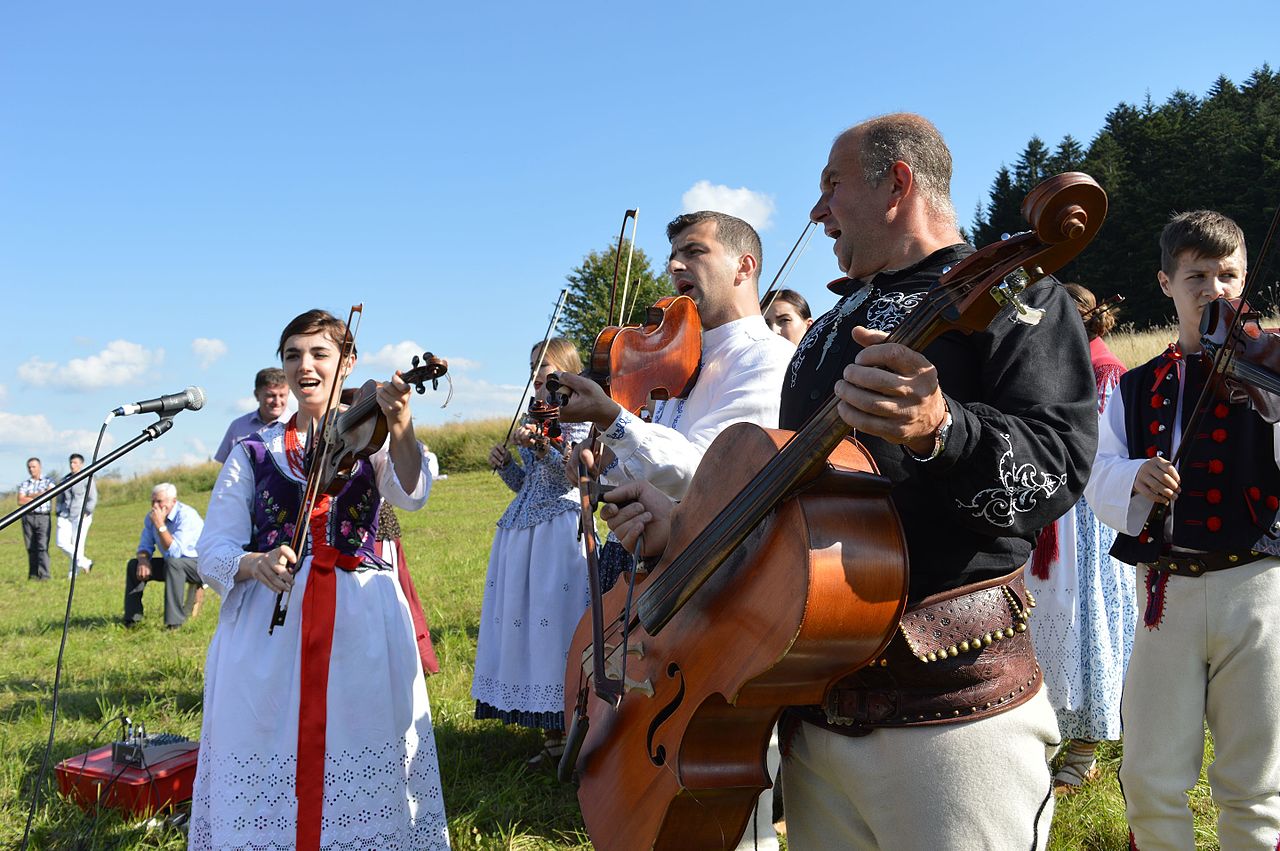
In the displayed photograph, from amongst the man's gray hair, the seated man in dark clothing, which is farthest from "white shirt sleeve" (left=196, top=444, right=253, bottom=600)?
the seated man in dark clothing

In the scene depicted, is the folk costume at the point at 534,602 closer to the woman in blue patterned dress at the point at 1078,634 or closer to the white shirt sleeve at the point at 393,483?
the white shirt sleeve at the point at 393,483

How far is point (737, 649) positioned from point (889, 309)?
0.78 meters

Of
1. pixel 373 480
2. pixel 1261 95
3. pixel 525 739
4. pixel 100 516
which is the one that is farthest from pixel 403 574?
pixel 1261 95

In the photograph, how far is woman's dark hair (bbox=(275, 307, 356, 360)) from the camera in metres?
3.68

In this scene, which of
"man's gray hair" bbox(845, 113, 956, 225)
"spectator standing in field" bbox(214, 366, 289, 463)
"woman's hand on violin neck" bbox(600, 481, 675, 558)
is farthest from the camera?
"spectator standing in field" bbox(214, 366, 289, 463)

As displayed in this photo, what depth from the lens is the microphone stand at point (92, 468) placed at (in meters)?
2.50

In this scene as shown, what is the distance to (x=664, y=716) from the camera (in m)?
1.95

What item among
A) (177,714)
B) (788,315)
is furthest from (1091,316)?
(177,714)

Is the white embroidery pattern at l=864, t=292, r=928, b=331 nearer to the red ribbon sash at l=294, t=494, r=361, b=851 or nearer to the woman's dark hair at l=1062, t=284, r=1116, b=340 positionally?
the red ribbon sash at l=294, t=494, r=361, b=851

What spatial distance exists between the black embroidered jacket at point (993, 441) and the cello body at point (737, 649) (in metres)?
0.15

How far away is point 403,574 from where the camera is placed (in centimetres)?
515

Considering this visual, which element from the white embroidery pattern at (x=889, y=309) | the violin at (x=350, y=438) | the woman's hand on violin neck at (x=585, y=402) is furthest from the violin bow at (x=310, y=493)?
the white embroidery pattern at (x=889, y=309)

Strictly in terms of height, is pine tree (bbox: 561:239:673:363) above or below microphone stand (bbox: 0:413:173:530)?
above

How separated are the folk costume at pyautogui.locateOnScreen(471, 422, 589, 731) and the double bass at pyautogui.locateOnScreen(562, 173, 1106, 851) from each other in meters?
2.73
